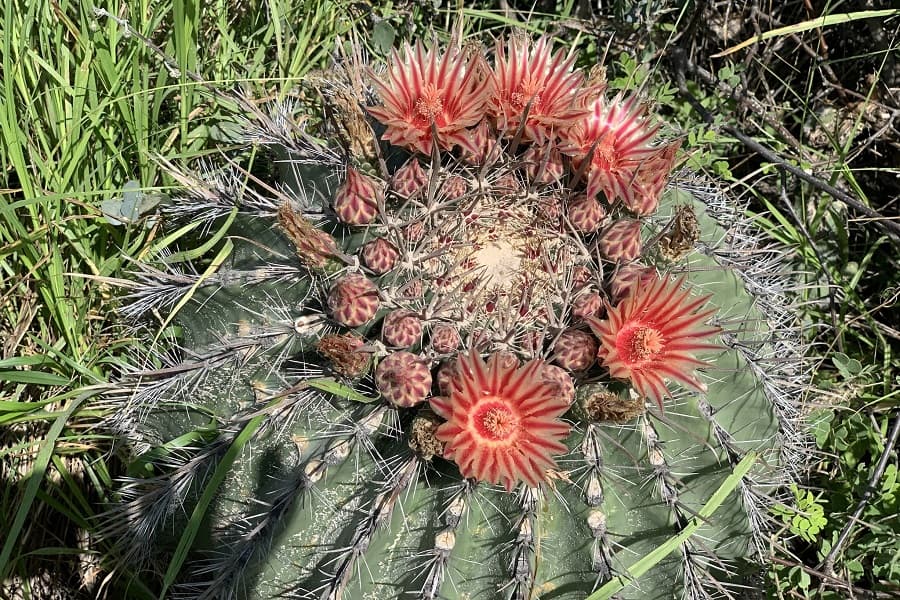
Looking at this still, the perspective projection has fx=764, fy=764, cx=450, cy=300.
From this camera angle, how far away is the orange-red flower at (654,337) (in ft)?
5.59

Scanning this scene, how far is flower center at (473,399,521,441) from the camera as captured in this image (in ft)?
5.31

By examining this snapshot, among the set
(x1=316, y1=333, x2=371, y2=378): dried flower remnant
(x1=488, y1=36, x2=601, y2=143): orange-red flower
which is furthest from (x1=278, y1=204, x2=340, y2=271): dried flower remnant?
(x1=488, y1=36, x2=601, y2=143): orange-red flower

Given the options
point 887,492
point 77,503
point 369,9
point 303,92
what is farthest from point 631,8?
point 77,503

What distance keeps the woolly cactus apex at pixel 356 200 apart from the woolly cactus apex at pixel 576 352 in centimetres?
55

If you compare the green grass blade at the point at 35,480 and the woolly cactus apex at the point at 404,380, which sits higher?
the woolly cactus apex at the point at 404,380

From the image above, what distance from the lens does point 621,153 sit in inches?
78.7

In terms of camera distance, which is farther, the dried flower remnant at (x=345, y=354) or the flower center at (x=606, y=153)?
the flower center at (x=606, y=153)

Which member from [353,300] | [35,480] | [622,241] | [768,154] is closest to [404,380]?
[353,300]

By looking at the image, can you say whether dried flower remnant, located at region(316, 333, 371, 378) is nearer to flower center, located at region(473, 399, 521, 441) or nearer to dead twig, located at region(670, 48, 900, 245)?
flower center, located at region(473, 399, 521, 441)

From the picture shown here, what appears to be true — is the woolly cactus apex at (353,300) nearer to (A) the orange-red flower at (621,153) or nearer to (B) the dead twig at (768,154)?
(A) the orange-red flower at (621,153)

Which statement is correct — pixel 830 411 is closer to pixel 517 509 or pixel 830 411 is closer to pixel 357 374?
pixel 517 509

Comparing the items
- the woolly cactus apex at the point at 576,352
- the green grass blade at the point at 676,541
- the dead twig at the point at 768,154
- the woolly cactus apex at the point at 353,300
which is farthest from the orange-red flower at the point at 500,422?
the dead twig at the point at 768,154

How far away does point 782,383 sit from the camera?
232 centimetres

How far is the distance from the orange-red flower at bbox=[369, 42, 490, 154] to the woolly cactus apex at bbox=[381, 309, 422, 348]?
1.42 feet
